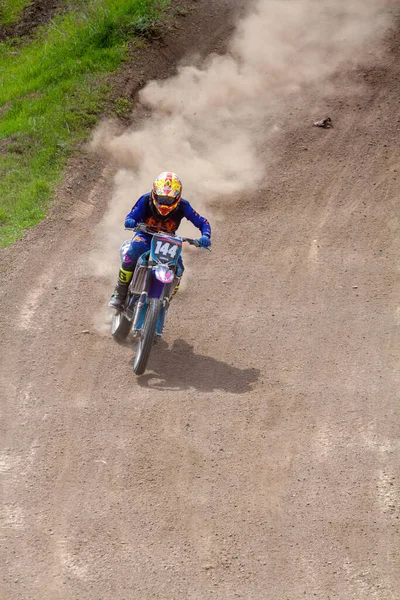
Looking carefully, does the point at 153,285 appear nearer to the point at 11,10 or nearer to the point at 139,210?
the point at 139,210

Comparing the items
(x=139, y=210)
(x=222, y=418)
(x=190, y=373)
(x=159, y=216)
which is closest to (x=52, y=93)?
(x=139, y=210)

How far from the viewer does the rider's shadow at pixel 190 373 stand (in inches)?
413

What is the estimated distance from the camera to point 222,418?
977 centimetres

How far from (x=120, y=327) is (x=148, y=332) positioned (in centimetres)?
133

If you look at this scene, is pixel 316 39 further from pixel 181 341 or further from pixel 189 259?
pixel 181 341

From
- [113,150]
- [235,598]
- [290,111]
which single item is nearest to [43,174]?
[113,150]

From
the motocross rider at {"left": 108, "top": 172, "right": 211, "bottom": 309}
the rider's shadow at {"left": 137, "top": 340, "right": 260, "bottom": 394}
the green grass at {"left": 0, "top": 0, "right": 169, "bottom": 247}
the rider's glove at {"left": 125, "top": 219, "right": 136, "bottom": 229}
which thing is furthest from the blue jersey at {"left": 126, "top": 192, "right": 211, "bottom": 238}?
the green grass at {"left": 0, "top": 0, "right": 169, "bottom": 247}

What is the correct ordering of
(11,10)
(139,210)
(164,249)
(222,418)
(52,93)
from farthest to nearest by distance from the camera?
(11,10) → (52,93) → (139,210) → (164,249) → (222,418)

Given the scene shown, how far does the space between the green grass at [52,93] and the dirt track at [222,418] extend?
794mm

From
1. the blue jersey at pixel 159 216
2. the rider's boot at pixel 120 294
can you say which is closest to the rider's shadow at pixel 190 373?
the rider's boot at pixel 120 294

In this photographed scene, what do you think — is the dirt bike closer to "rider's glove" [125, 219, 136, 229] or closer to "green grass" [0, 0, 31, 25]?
"rider's glove" [125, 219, 136, 229]

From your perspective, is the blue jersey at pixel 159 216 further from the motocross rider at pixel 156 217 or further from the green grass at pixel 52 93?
the green grass at pixel 52 93

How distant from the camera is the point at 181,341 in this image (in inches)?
459

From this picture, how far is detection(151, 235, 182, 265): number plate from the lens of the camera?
10.2 m
